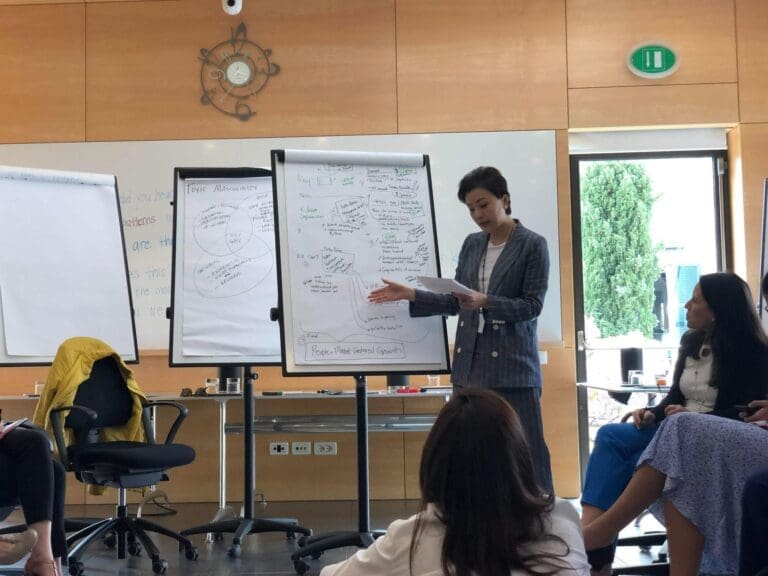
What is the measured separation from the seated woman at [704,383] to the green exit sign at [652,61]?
2782mm

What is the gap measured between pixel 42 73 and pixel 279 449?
113 inches

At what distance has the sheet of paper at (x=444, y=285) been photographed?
286 centimetres

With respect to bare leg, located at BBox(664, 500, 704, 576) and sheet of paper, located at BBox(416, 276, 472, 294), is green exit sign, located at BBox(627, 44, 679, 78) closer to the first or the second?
sheet of paper, located at BBox(416, 276, 472, 294)

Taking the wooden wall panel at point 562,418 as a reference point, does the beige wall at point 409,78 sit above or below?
above

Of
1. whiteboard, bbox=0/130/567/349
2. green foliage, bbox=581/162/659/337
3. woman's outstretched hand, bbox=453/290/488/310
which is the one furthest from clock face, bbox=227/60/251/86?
woman's outstretched hand, bbox=453/290/488/310

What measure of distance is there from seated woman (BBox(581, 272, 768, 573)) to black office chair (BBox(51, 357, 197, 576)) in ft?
5.72

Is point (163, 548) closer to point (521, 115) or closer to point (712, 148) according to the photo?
point (521, 115)

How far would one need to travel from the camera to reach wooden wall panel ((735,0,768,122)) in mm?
5270

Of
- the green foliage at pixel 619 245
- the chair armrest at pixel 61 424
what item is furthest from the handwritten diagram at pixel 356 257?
the green foliage at pixel 619 245

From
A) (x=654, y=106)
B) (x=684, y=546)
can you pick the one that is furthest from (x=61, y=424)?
(x=654, y=106)

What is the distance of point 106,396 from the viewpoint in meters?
3.91

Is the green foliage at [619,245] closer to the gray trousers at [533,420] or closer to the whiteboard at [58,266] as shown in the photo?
the gray trousers at [533,420]

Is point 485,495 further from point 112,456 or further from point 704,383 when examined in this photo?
point 112,456

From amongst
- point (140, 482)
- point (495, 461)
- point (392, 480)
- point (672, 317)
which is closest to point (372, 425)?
point (392, 480)
